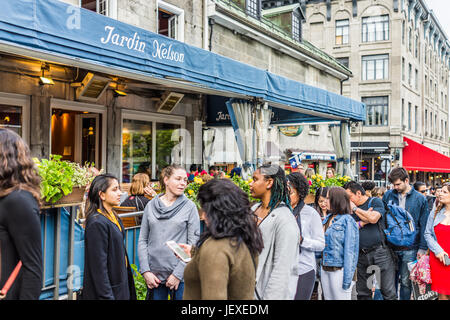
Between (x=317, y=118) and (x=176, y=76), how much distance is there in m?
7.08

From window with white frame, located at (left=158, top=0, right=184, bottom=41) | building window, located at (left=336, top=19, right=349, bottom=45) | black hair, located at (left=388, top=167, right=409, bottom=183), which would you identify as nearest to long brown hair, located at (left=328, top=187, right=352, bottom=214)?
black hair, located at (left=388, top=167, right=409, bottom=183)

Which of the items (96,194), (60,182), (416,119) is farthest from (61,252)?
(416,119)

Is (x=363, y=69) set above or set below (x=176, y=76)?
above

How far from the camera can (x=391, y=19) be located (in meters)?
33.9

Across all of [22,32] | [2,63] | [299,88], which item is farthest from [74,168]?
[299,88]

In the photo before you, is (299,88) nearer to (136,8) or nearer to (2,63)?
(136,8)

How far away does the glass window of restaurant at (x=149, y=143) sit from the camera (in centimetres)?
1091

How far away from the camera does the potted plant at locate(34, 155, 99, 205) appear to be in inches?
156

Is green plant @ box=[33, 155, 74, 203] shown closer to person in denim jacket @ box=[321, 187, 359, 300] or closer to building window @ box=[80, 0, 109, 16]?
person in denim jacket @ box=[321, 187, 359, 300]

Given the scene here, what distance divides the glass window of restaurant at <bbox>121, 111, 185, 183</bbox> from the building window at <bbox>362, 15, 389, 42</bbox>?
92.5 ft

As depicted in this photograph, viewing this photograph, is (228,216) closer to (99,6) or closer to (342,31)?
(99,6)

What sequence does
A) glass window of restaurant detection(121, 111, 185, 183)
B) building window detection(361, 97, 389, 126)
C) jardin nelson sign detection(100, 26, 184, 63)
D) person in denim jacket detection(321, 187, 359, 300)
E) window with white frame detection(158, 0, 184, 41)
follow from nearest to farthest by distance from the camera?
person in denim jacket detection(321, 187, 359, 300), jardin nelson sign detection(100, 26, 184, 63), glass window of restaurant detection(121, 111, 185, 183), window with white frame detection(158, 0, 184, 41), building window detection(361, 97, 389, 126)

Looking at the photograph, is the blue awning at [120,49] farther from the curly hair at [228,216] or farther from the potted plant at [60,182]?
the curly hair at [228,216]
